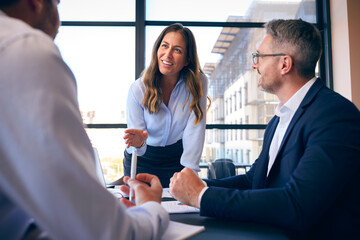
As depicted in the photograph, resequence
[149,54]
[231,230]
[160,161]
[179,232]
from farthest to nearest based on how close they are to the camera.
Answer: [149,54], [160,161], [231,230], [179,232]

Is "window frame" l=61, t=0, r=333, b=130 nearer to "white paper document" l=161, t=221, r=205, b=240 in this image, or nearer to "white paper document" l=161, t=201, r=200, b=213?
"white paper document" l=161, t=201, r=200, b=213

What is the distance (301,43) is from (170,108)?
1.14 metres

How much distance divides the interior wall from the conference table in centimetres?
337

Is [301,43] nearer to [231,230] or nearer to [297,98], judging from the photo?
[297,98]

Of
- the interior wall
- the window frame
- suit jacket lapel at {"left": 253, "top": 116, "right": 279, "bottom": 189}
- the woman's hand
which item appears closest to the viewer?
suit jacket lapel at {"left": 253, "top": 116, "right": 279, "bottom": 189}

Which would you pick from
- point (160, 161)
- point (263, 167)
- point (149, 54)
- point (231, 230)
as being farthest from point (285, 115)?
point (149, 54)

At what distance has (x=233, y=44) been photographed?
408 centimetres

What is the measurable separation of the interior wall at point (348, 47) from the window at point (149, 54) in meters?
0.18

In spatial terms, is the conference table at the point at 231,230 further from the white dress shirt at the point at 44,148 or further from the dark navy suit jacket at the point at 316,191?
the white dress shirt at the point at 44,148

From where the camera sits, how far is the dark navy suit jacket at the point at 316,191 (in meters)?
0.85

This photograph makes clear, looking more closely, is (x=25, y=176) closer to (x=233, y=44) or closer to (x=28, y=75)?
(x=28, y=75)

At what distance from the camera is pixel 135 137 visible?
5.92ft

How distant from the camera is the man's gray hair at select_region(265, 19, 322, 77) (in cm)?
129

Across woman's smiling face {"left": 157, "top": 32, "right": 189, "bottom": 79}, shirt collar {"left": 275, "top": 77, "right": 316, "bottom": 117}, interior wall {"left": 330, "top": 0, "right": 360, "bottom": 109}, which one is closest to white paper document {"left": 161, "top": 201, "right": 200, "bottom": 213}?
shirt collar {"left": 275, "top": 77, "right": 316, "bottom": 117}
